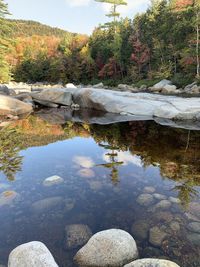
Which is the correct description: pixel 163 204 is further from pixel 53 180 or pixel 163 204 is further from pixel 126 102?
pixel 126 102

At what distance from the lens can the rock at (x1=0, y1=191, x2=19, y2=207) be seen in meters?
3.85

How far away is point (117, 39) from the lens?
1433 inches

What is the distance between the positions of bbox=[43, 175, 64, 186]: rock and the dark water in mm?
108

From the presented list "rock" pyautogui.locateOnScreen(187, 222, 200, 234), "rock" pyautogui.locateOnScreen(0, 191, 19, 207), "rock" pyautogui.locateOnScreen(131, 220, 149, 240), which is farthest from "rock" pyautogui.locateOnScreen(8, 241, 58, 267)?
"rock" pyautogui.locateOnScreen(187, 222, 200, 234)

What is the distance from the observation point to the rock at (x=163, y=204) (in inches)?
144

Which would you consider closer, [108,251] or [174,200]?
[108,251]

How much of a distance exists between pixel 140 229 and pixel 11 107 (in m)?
10.9

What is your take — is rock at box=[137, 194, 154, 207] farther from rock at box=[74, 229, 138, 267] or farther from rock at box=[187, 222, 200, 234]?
rock at box=[74, 229, 138, 267]

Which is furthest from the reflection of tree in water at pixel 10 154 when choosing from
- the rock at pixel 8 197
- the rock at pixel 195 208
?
the rock at pixel 195 208

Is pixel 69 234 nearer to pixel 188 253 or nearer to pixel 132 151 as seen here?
pixel 188 253

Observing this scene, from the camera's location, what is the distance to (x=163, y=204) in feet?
12.2

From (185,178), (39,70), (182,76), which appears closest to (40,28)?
(39,70)

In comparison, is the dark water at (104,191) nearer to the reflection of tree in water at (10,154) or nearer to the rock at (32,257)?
the reflection of tree in water at (10,154)

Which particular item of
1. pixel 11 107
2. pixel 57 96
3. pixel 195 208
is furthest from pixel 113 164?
pixel 57 96
